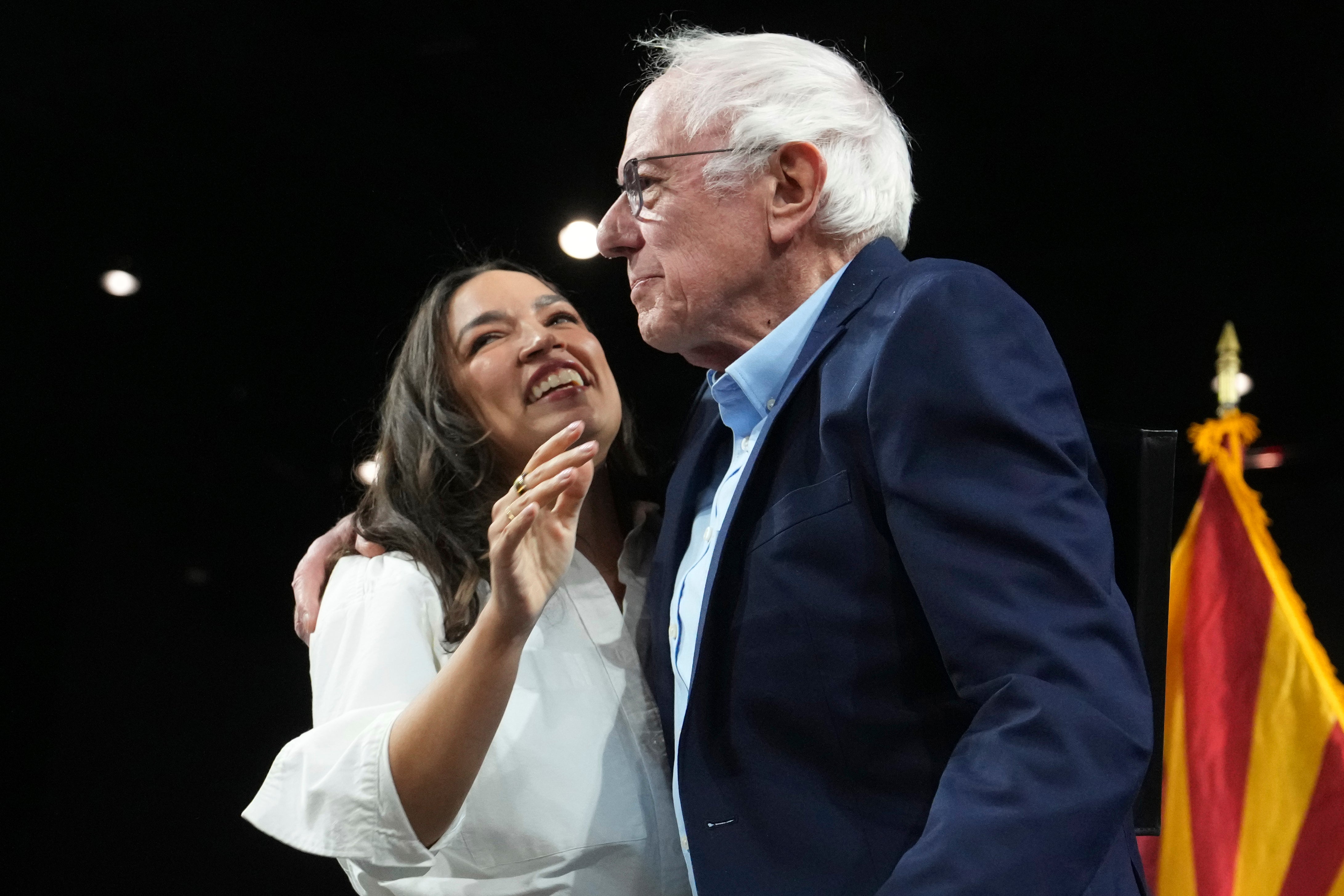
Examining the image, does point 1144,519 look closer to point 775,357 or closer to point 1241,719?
point 775,357

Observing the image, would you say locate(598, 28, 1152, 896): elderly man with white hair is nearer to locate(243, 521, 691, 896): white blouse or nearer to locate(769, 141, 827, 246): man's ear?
locate(769, 141, 827, 246): man's ear

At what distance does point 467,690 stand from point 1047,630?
634mm

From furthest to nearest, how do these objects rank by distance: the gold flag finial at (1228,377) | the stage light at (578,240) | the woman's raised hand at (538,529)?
1. the stage light at (578,240)
2. the gold flag finial at (1228,377)
3. the woman's raised hand at (538,529)

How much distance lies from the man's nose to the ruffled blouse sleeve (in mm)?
538

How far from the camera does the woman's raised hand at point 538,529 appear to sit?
123cm

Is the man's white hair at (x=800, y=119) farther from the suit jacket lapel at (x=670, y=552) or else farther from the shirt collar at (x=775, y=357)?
the suit jacket lapel at (x=670, y=552)

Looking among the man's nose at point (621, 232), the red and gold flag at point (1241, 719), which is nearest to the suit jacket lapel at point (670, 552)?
the man's nose at point (621, 232)

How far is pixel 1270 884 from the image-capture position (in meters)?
1.66

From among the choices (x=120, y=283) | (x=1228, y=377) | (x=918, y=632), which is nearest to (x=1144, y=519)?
(x=918, y=632)

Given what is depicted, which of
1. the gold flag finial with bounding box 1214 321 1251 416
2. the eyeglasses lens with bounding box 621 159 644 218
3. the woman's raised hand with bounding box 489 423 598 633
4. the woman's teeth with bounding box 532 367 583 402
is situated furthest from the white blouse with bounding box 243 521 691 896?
the gold flag finial with bounding box 1214 321 1251 416

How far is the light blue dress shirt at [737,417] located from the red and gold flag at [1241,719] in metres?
0.93

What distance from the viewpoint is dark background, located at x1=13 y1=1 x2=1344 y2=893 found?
260cm

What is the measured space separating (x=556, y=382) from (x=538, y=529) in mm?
501

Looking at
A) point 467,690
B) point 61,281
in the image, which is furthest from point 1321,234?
point 61,281
